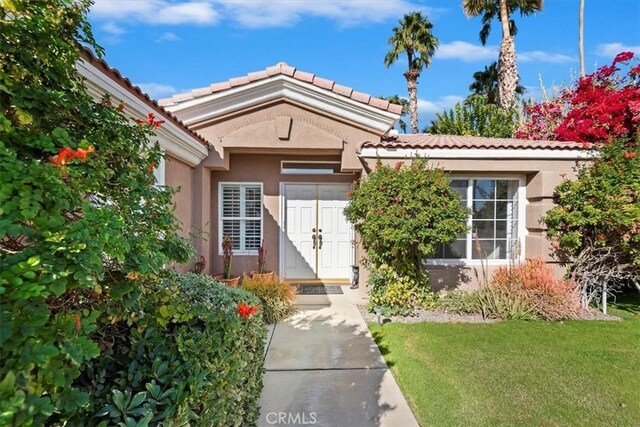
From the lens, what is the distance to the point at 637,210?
7.27m

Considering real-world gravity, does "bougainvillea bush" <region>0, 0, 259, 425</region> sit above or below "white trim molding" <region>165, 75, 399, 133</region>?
below

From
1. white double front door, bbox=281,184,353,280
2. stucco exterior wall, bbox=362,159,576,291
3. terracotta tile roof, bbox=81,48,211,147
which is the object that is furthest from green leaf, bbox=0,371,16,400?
white double front door, bbox=281,184,353,280

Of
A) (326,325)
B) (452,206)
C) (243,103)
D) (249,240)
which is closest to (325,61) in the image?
(243,103)

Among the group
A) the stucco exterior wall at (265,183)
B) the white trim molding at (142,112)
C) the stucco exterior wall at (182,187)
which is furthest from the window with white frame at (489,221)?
the white trim molding at (142,112)

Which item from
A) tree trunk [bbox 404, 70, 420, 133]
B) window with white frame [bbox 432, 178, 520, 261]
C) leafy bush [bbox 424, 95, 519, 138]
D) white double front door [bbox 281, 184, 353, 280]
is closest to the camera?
window with white frame [bbox 432, 178, 520, 261]

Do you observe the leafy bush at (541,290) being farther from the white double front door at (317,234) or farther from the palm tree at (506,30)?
the palm tree at (506,30)

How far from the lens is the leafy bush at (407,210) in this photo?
23.6ft

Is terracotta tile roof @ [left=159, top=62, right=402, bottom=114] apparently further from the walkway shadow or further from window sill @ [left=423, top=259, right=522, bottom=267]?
the walkway shadow

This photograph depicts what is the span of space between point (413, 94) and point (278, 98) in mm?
20843

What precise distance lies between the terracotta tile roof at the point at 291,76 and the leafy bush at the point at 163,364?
696cm

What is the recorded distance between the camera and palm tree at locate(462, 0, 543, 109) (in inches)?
745

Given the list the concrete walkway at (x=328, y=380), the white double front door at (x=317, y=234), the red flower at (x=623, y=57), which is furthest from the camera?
the white double front door at (x=317, y=234)

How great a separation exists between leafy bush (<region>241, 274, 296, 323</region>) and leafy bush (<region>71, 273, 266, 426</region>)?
435 cm

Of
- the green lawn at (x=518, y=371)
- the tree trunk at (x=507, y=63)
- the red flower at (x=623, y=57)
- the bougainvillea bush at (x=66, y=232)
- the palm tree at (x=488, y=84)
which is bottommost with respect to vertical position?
the green lawn at (x=518, y=371)
